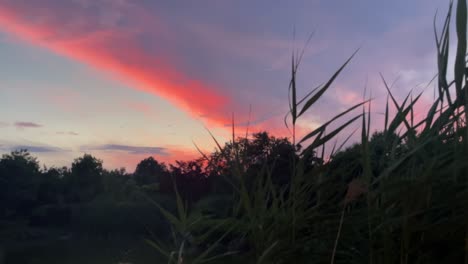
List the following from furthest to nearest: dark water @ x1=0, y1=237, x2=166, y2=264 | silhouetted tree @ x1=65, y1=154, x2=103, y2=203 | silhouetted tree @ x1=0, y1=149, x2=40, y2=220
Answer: silhouetted tree @ x1=65, y1=154, x2=103, y2=203 < silhouetted tree @ x1=0, y1=149, x2=40, y2=220 < dark water @ x1=0, y1=237, x2=166, y2=264

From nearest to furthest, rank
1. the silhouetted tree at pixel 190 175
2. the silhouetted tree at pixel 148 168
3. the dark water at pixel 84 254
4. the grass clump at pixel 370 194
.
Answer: the grass clump at pixel 370 194 → the silhouetted tree at pixel 190 175 → the dark water at pixel 84 254 → the silhouetted tree at pixel 148 168

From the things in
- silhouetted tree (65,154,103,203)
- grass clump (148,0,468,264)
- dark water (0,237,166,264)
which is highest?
silhouetted tree (65,154,103,203)

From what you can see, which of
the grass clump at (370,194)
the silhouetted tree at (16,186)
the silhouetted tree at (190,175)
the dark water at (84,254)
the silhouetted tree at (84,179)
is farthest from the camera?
the silhouetted tree at (84,179)

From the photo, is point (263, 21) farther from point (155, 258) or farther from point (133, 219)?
point (133, 219)

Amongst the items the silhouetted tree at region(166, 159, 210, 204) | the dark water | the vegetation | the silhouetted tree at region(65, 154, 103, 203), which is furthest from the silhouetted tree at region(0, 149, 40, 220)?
the vegetation

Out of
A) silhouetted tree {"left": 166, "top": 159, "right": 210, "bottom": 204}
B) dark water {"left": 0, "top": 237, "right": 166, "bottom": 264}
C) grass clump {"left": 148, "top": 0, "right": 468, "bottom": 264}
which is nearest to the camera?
grass clump {"left": 148, "top": 0, "right": 468, "bottom": 264}

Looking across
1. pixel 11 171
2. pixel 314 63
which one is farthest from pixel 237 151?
pixel 11 171

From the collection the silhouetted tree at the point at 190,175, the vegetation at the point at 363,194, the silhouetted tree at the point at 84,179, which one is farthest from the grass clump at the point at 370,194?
the silhouetted tree at the point at 84,179

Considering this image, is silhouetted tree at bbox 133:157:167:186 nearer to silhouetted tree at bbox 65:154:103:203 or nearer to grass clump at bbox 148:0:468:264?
silhouetted tree at bbox 65:154:103:203

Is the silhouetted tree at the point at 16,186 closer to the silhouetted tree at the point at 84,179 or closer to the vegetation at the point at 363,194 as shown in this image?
the silhouetted tree at the point at 84,179

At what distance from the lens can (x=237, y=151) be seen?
4.43ft

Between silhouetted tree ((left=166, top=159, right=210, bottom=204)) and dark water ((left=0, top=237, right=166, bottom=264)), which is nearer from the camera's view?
silhouetted tree ((left=166, top=159, right=210, bottom=204))

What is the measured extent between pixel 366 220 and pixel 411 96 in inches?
18.1

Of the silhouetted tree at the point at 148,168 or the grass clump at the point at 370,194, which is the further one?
the silhouetted tree at the point at 148,168
